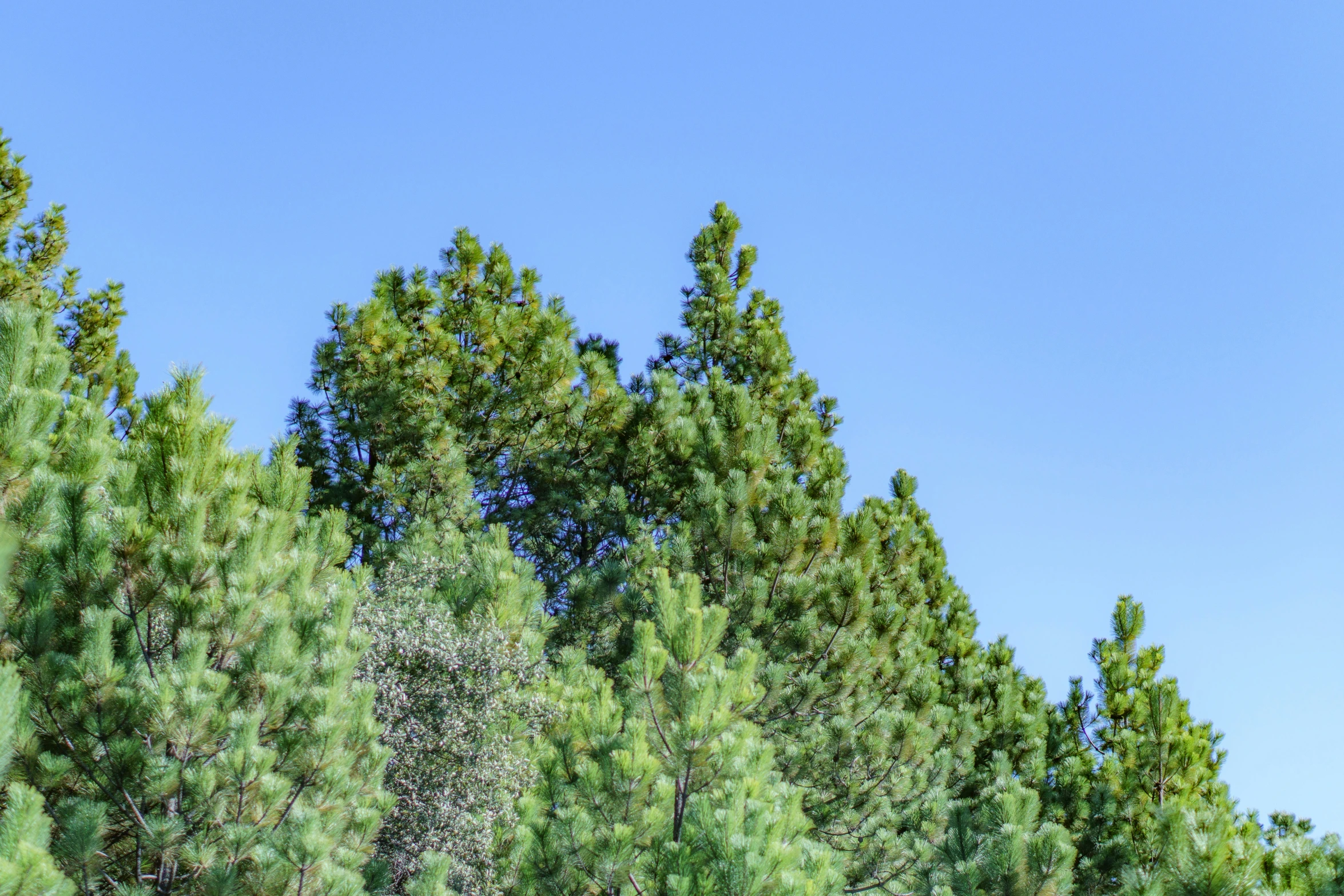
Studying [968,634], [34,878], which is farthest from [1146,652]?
[34,878]

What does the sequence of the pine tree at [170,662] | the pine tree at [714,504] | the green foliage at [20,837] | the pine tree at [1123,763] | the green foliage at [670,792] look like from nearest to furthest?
the green foliage at [20,837]
the pine tree at [170,662]
the green foliage at [670,792]
the pine tree at [1123,763]
the pine tree at [714,504]

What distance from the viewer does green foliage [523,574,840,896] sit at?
5.32 metres

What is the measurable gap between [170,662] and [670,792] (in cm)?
282

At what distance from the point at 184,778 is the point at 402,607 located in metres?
3.91

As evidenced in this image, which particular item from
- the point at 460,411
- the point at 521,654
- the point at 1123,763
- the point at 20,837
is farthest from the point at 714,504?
the point at 20,837

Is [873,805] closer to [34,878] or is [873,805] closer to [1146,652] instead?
[1146,652]

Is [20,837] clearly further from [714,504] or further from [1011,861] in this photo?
[714,504]

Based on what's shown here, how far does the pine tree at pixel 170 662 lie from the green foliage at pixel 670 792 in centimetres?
116

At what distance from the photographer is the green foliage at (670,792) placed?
532 centimetres

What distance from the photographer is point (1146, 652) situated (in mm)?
10289

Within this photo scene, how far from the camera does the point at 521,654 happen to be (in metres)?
8.95

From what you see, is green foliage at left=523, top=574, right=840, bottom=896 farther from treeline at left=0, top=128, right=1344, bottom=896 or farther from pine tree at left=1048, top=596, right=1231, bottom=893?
pine tree at left=1048, top=596, right=1231, bottom=893

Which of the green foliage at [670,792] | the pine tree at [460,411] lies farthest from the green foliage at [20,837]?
the pine tree at [460,411]

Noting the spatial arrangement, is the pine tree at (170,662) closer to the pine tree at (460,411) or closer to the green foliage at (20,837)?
the green foliage at (20,837)
